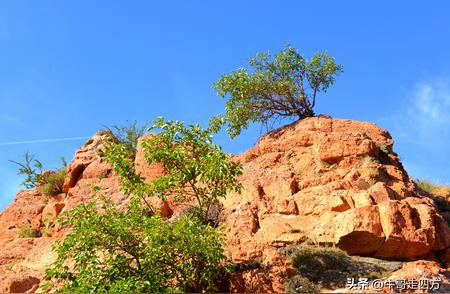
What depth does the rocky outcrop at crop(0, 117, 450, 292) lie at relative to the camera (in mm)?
11391

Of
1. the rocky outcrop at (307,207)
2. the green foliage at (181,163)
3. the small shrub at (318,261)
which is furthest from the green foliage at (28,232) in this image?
the small shrub at (318,261)

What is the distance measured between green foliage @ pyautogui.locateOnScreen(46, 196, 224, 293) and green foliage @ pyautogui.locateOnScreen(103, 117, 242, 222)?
1501mm

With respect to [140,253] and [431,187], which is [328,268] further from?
[431,187]

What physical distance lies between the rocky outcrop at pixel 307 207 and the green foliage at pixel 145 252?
1.04m

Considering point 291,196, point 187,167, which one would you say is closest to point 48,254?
point 187,167

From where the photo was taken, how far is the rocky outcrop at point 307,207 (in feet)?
37.4

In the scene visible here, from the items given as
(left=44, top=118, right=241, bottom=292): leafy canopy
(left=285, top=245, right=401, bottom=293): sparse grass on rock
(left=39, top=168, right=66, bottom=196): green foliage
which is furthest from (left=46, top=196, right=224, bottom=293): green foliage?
(left=39, top=168, right=66, bottom=196): green foliage

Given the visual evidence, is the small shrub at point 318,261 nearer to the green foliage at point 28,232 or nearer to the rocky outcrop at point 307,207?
the rocky outcrop at point 307,207

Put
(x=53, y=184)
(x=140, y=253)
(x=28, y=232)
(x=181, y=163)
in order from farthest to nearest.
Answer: (x=53, y=184) → (x=28, y=232) → (x=181, y=163) → (x=140, y=253)

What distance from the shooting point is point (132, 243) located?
427 inches

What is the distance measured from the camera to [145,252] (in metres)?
10.7

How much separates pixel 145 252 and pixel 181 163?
2.48 metres

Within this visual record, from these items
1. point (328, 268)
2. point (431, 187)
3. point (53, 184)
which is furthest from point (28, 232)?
point (431, 187)

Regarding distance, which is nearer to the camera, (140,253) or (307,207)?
(140,253)
